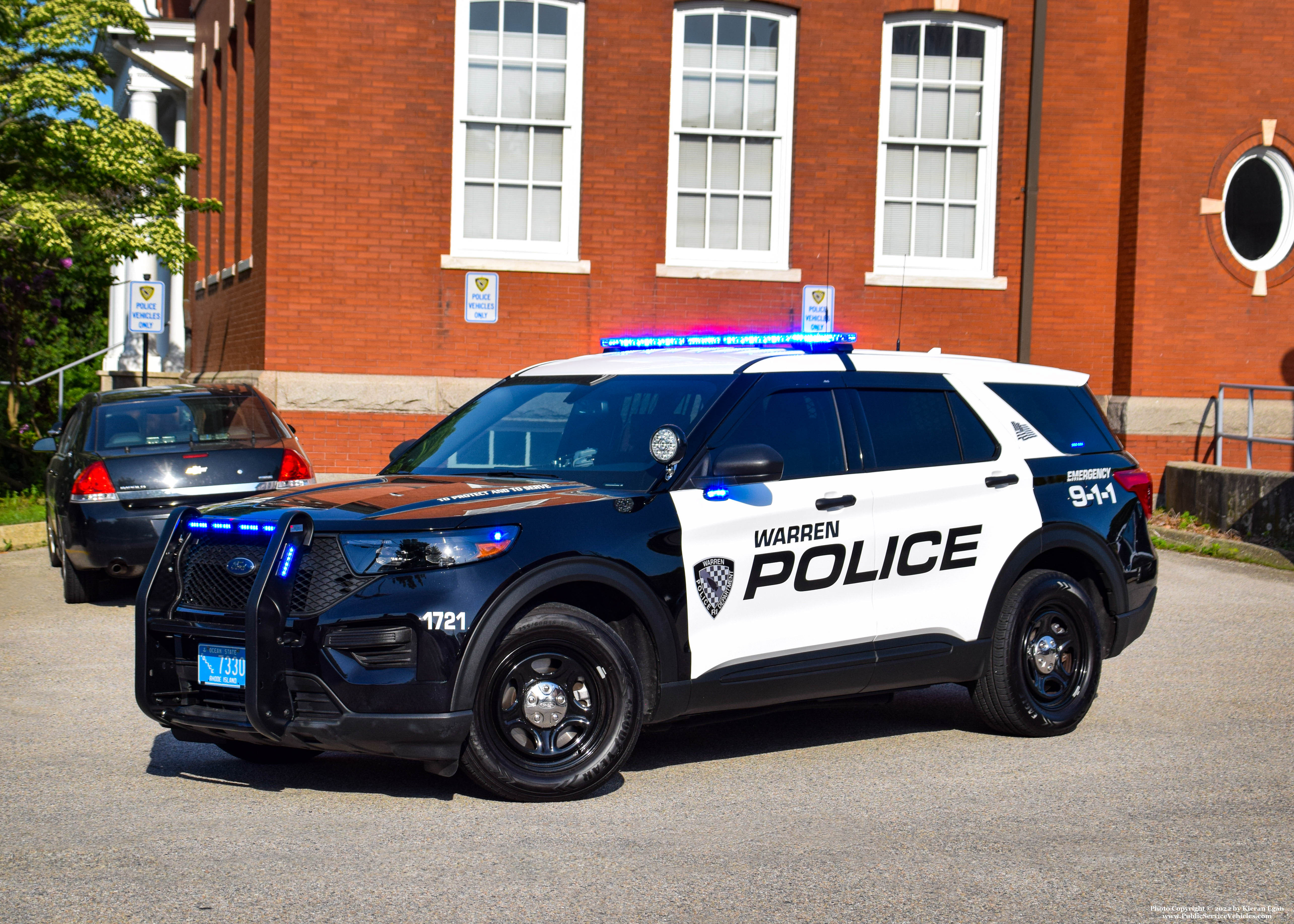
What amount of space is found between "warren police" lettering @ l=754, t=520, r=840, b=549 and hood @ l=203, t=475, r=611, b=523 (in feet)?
2.33

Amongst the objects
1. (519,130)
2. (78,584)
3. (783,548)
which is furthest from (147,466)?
(519,130)

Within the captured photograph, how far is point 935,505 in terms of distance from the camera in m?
6.66

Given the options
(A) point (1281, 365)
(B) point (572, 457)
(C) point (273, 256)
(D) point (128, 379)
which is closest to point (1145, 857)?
(B) point (572, 457)

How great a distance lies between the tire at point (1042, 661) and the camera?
22.8 ft

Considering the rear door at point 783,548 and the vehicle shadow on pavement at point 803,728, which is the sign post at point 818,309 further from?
the rear door at point 783,548

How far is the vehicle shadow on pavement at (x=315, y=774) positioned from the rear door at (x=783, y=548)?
1.22 metres

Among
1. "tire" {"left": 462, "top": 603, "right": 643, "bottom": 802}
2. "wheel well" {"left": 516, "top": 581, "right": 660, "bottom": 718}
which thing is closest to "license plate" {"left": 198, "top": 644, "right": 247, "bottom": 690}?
"tire" {"left": 462, "top": 603, "right": 643, "bottom": 802}

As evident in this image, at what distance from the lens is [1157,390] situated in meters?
18.2

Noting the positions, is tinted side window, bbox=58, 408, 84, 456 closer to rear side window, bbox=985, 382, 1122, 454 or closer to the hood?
the hood

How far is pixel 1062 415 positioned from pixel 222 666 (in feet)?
14.6


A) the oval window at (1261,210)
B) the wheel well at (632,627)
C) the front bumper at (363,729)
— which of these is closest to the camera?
the front bumper at (363,729)

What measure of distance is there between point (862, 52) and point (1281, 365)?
679 centimetres

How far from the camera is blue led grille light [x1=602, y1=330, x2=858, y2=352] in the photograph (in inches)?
266

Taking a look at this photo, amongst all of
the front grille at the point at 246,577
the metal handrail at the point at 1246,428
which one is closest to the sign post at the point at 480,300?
the metal handrail at the point at 1246,428
